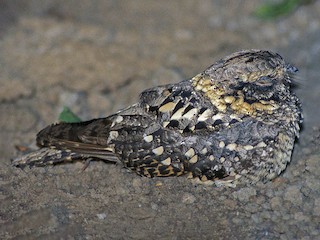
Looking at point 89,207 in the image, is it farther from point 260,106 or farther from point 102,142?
point 260,106

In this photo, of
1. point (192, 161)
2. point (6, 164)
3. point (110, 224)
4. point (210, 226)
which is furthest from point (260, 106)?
point (6, 164)

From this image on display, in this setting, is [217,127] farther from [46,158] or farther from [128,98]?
[128,98]

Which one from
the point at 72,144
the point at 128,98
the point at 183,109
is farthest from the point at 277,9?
the point at 72,144

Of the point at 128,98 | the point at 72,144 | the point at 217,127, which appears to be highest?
the point at 128,98

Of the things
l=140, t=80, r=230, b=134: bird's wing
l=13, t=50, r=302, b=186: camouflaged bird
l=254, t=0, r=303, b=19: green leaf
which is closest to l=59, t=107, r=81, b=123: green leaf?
l=13, t=50, r=302, b=186: camouflaged bird

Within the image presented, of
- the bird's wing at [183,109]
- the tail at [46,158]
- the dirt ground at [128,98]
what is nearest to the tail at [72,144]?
the tail at [46,158]

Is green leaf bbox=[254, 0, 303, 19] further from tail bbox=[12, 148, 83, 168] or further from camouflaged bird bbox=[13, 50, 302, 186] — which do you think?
tail bbox=[12, 148, 83, 168]
